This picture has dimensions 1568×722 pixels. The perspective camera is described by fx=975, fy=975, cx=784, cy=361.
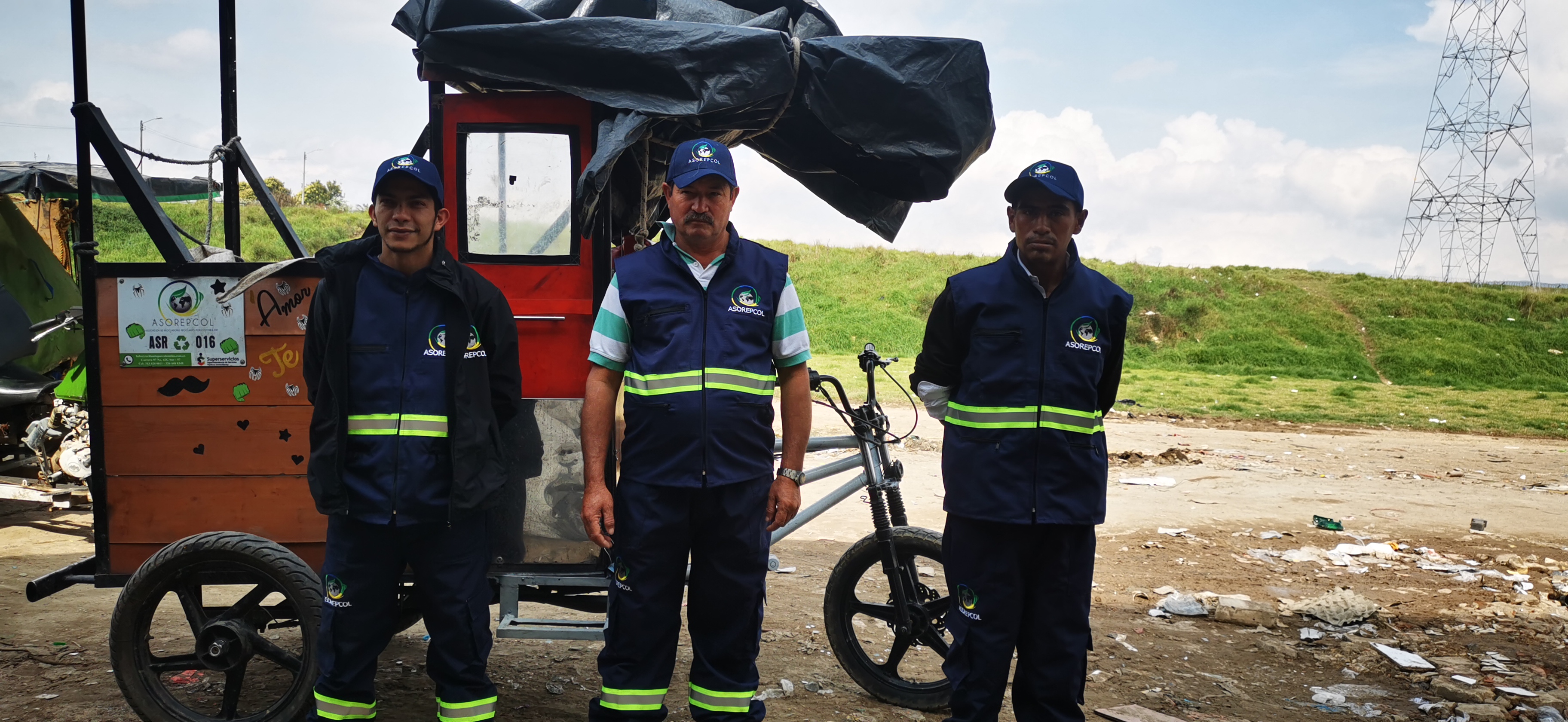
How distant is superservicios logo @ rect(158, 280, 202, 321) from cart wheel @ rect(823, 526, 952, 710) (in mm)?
2575

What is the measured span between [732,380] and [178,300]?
2.05 meters

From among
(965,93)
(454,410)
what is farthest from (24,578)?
(965,93)

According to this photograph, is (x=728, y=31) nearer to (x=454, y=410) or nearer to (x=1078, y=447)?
(x=454, y=410)

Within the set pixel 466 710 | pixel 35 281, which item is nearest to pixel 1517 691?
pixel 466 710

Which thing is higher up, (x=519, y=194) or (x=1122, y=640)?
(x=519, y=194)

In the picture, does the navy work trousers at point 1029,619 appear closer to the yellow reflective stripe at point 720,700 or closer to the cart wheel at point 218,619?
the yellow reflective stripe at point 720,700

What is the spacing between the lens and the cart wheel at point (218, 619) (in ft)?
10.7

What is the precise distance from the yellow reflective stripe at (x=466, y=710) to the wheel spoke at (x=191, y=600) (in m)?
1.00

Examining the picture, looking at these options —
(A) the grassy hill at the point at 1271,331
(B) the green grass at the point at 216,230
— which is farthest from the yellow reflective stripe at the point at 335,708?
(B) the green grass at the point at 216,230

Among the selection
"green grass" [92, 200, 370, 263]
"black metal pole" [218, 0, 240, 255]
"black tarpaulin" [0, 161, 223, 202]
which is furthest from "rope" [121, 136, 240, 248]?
"green grass" [92, 200, 370, 263]

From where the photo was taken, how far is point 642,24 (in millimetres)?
3438

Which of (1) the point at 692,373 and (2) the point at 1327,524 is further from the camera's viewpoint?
(2) the point at 1327,524

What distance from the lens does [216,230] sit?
21375 millimetres

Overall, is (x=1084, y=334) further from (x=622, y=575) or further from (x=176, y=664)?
(x=176, y=664)
